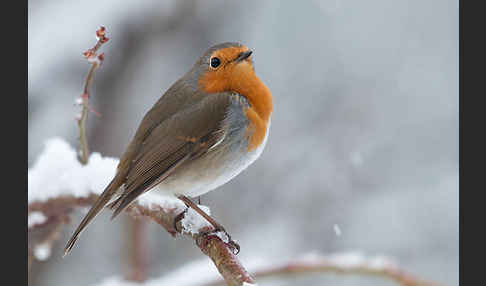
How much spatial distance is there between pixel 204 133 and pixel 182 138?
12 centimetres

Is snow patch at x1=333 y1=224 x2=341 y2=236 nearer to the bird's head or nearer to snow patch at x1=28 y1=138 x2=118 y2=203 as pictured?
the bird's head

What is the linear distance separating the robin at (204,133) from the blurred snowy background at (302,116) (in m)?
2.01

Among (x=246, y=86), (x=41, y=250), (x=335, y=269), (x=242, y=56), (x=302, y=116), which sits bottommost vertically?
(x=335, y=269)

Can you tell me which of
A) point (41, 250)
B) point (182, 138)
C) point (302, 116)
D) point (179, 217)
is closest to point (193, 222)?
point (179, 217)

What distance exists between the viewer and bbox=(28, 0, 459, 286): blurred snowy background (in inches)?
201

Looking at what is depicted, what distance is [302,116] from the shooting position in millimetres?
5676

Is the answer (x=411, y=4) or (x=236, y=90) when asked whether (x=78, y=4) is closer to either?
(x=236, y=90)

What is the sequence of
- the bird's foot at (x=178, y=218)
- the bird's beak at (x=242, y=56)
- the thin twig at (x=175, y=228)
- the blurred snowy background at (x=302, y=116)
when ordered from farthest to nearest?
the blurred snowy background at (x=302, y=116), the bird's beak at (x=242, y=56), the bird's foot at (x=178, y=218), the thin twig at (x=175, y=228)

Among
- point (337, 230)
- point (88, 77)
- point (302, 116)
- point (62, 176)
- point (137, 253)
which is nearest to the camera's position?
point (88, 77)

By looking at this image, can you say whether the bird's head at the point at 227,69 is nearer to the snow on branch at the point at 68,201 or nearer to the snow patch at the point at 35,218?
the snow on branch at the point at 68,201

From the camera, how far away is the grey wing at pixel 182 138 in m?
2.96

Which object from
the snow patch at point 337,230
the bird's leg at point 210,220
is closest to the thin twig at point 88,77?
the bird's leg at point 210,220

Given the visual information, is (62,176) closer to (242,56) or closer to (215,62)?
(215,62)

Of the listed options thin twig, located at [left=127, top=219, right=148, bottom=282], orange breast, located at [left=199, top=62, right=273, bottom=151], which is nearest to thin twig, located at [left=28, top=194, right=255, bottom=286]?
thin twig, located at [left=127, top=219, right=148, bottom=282]
